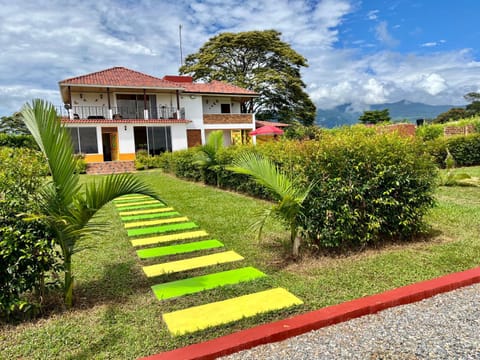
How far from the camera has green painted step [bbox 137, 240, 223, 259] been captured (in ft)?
15.7

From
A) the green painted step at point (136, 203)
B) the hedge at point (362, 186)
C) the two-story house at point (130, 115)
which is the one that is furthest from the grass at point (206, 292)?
the two-story house at point (130, 115)

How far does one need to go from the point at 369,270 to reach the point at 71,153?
3.33 m

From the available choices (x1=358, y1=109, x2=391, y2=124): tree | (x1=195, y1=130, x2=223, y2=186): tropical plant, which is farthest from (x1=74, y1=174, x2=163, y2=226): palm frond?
(x1=358, y1=109, x2=391, y2=124): tree

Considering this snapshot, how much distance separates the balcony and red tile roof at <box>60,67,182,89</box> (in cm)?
379

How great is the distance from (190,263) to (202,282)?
699 mm

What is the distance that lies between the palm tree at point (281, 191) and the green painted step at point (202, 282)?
19.7 inches

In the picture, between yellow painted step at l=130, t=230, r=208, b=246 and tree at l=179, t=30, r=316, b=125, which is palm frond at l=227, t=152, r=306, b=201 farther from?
tree at l=179, t=30, r=316, b=125

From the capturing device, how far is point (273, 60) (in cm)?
3562

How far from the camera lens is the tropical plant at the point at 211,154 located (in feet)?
36.1

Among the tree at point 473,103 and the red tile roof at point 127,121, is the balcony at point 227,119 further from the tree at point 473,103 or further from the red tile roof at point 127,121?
the tree at point 473,103

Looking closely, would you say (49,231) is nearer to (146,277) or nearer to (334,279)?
(146,277)

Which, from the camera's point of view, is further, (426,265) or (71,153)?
(426,265)

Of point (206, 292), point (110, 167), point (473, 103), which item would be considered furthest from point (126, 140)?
point (473, 103)

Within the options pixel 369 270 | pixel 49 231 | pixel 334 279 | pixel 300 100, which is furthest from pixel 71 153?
pixel 300 100
